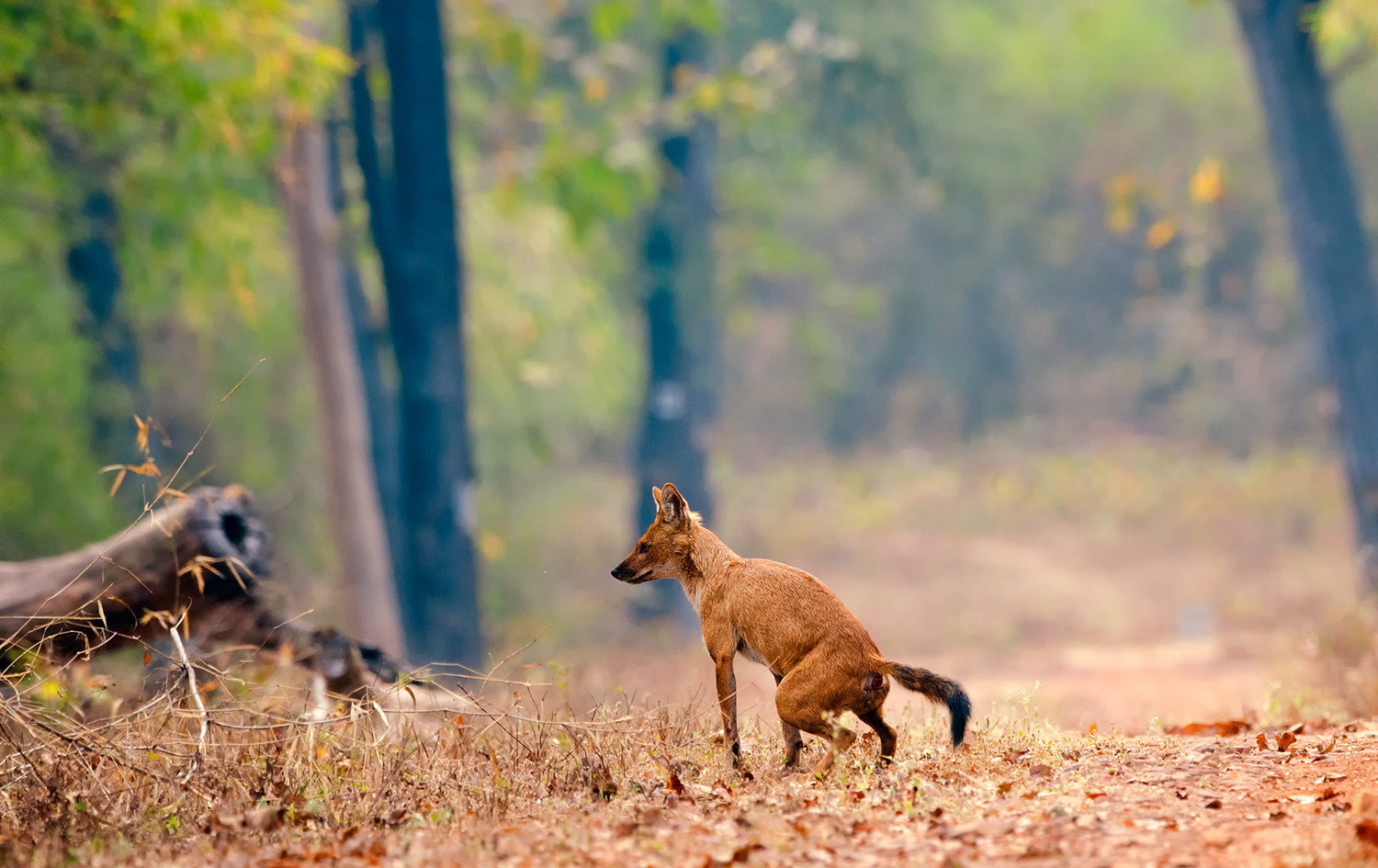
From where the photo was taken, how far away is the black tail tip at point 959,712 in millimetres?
5297

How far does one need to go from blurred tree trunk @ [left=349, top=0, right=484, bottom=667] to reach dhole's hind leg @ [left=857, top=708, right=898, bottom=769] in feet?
25.2

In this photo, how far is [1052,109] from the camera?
35.7 meters

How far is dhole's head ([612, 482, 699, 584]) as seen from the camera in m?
5.90

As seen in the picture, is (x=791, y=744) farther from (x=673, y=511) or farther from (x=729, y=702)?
(x=673, y=511)

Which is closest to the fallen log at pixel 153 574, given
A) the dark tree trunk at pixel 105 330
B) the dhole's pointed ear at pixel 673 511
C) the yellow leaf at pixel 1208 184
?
the dhole's pointed ear at pixel 673 511

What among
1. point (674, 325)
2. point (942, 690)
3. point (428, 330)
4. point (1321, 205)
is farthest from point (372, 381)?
point (942, 690)

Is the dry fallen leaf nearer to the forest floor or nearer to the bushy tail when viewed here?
the forest floor

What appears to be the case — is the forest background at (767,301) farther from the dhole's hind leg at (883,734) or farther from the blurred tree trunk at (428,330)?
the dhole's hind leg at (883,734)

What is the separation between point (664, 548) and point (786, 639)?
0.77m

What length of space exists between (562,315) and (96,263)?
248 inches

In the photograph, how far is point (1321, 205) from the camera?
555 inches

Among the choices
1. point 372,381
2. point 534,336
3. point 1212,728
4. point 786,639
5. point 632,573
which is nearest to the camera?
point 786,639

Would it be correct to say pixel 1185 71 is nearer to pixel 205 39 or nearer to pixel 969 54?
pixel 969 54

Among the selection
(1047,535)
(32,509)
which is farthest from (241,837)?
(1047,535)
